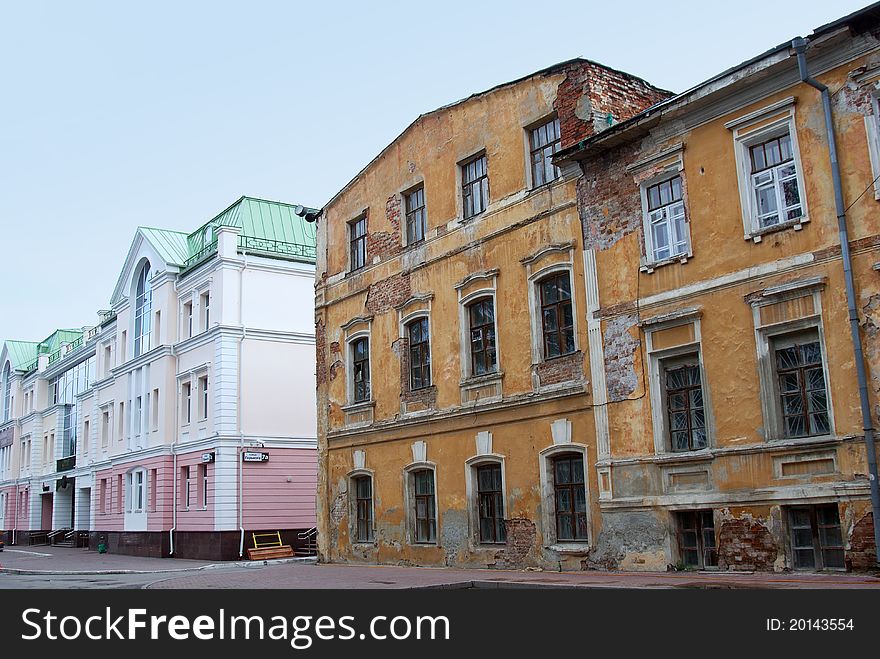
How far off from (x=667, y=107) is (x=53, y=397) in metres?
48.8

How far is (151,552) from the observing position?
3441 centimetres

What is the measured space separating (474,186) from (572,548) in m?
8.57

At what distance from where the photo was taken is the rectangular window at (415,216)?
22.7 meters

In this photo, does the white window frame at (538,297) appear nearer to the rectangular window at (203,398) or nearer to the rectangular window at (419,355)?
the rectangular window at (419,355)

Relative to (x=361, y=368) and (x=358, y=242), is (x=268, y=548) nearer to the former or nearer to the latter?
(x=361, y=368)

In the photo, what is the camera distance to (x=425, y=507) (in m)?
21.5

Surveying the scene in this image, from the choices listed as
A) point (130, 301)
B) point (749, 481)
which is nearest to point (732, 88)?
point (749, 481)

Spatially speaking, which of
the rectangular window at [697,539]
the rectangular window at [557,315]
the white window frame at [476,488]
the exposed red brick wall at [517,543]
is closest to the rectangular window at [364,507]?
the white window frame at [476,488]

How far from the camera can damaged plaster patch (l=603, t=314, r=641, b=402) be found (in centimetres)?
1636

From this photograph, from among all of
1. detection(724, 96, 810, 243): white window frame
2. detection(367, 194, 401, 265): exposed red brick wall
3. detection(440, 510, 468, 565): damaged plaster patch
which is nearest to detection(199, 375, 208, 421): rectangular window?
detection(367, 194, 401, 265): exposed red brick wall

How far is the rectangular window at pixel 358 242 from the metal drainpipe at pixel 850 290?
43.9 ft

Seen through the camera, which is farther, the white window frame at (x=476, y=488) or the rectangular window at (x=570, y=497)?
the white window frame at (x=476, y=488)

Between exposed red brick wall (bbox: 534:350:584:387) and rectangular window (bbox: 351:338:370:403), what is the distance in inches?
264

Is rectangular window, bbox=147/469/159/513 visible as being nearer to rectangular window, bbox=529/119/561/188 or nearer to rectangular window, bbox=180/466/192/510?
rectangular window, bbox=180/466/192/510
